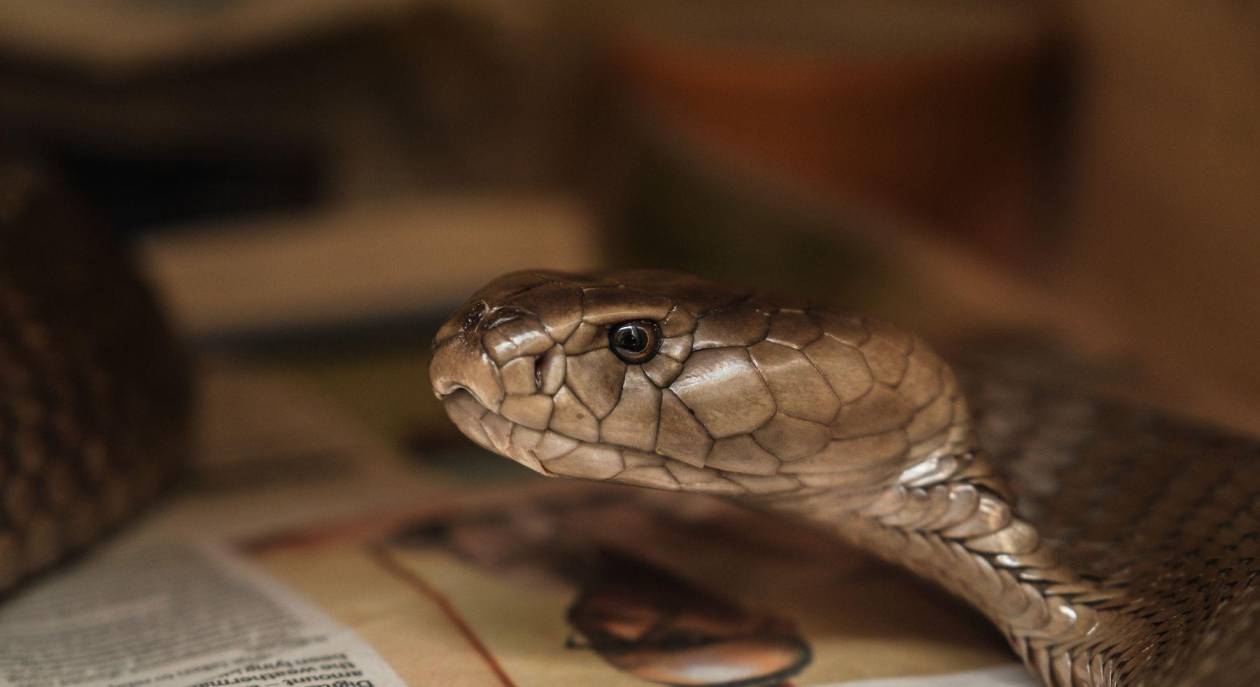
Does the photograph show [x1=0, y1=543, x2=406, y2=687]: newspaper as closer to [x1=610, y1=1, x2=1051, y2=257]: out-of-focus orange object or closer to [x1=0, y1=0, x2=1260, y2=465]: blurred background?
[x1=0, y1=0, x2=1260, y2=465]: blurred background

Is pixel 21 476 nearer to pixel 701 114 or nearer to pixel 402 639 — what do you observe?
pixel 402 639

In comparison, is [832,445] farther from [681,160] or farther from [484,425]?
[681,160]

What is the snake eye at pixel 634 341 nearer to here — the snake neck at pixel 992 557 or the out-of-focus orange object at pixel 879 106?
the snake neck at pixel 992 557

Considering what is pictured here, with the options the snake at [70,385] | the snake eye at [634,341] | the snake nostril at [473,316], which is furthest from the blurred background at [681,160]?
the snake nostril at [473,316]

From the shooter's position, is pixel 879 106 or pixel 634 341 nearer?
pixel 634 341

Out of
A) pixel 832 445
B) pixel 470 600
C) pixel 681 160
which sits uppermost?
pixel 681 160

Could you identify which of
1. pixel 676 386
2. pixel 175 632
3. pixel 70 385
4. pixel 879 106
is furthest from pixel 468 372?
pixel 879 106

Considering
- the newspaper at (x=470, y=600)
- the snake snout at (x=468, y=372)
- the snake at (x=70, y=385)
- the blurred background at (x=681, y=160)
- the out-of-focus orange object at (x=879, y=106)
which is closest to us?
the snake snout at (x=468, y=372)
